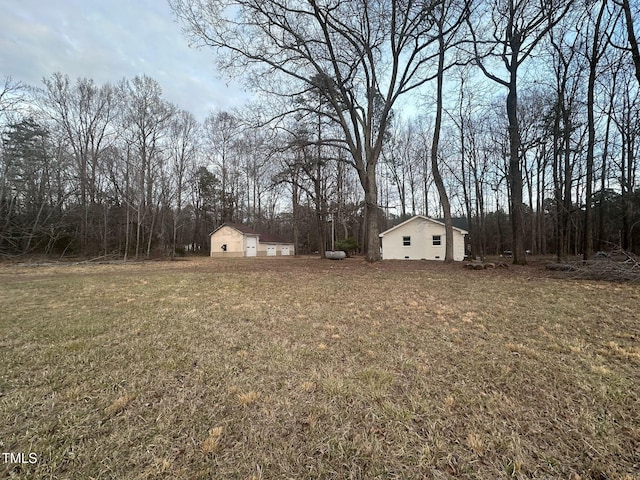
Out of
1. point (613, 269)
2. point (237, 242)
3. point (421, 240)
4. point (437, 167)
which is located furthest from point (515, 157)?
point (237, 242)

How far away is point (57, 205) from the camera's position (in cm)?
2014

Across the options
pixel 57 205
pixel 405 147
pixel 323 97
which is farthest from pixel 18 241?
pixel 405 147

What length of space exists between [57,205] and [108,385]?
82.8 feet

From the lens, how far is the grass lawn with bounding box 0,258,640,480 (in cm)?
160

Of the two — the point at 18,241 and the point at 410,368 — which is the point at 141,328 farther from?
the point at 18,241

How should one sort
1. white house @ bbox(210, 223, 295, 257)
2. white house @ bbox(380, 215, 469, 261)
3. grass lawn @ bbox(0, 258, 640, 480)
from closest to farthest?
grass lawn @ bbox(0, 258, 640, 480) < white house @ bbox(380, 215, 469, 261) < white house @ bbox(210, 223, 295, 257)

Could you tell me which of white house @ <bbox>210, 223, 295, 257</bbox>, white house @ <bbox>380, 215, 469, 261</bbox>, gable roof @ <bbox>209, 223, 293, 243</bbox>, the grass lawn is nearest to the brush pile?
the grass lawn

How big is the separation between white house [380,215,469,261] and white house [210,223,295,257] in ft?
51.9

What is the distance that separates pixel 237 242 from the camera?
30391 mm

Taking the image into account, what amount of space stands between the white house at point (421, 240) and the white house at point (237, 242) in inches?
623

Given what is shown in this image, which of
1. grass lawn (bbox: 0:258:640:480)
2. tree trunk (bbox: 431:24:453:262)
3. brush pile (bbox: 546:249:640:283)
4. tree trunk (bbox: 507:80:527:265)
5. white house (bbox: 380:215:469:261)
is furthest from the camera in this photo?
white house (bbox: 380:215:469:261)

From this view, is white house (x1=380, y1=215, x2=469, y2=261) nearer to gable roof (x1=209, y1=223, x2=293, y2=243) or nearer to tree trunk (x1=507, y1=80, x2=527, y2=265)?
tree trunk (x1=507, y1=80, x2=527, y2=265)

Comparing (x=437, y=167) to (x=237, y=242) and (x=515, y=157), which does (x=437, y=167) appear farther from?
(x=237, y=242)

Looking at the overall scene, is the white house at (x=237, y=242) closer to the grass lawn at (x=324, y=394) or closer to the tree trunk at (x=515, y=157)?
the tree trunk at (x=515, y=157)
